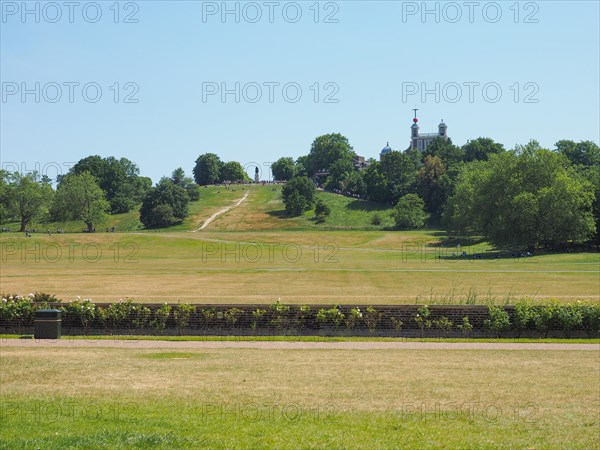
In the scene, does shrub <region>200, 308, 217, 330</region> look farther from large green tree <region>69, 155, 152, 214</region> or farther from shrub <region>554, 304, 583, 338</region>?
large green tree <region>69, 155, 152, 214</region>

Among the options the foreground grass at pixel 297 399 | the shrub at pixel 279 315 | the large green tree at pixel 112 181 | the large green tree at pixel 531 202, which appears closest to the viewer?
the foreground grass at pixel 297 399

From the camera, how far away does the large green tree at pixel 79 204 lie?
129250mm

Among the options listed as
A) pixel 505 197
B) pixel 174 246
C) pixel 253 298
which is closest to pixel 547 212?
pixel 505 197

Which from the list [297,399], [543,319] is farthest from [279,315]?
[297,399]

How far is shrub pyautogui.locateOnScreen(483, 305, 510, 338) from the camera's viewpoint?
23312 millimetres

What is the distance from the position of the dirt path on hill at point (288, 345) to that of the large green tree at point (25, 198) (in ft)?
372

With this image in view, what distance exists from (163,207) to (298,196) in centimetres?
2960

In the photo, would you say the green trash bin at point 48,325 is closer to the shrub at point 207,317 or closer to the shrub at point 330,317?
the shrub at point 207,317

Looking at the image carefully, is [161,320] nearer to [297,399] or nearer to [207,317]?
[207,317]

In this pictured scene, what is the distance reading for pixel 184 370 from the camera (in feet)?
55.0

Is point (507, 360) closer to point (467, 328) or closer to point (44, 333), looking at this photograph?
point (467, 328)

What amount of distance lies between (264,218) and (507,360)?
132 metres

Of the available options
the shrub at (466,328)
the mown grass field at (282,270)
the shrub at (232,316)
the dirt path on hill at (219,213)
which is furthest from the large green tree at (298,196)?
the shrub at (466,328)

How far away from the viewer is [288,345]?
2156cm
